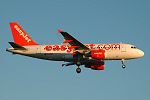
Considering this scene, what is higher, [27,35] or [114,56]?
[27,35]

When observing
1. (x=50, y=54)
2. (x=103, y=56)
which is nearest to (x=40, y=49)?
(x=50, y=54)

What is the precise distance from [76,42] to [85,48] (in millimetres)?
2379

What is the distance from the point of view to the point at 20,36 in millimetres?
63812

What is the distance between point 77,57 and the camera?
193 ft

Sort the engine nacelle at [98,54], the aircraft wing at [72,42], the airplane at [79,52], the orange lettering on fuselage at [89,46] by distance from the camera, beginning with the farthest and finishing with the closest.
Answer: the orange lettering on fuselage at [89,46]
the airplane at [79,52]
the engine nacelle at [98,54]
the aircraft wing at [72,42]

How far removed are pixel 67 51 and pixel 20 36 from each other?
35.6 feet

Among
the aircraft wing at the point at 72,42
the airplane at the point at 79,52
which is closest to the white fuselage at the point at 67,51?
the airplane at the point at 79,52

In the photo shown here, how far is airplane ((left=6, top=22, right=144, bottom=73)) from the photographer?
187ft

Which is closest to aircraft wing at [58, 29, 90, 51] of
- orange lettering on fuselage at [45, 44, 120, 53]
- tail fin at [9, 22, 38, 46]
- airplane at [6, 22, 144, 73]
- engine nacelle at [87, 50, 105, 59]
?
airplane at [6, 22, 144, 73]

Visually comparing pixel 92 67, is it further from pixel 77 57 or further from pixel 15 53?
pixel 15 53

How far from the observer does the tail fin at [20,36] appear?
63.2m

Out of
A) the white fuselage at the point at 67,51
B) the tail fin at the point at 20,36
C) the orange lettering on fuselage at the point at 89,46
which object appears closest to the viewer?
the white fuselage at the point at 67,51

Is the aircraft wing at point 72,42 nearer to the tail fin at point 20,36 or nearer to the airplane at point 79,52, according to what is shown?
the airplane at point 79,52

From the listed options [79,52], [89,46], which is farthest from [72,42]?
[89,46]
